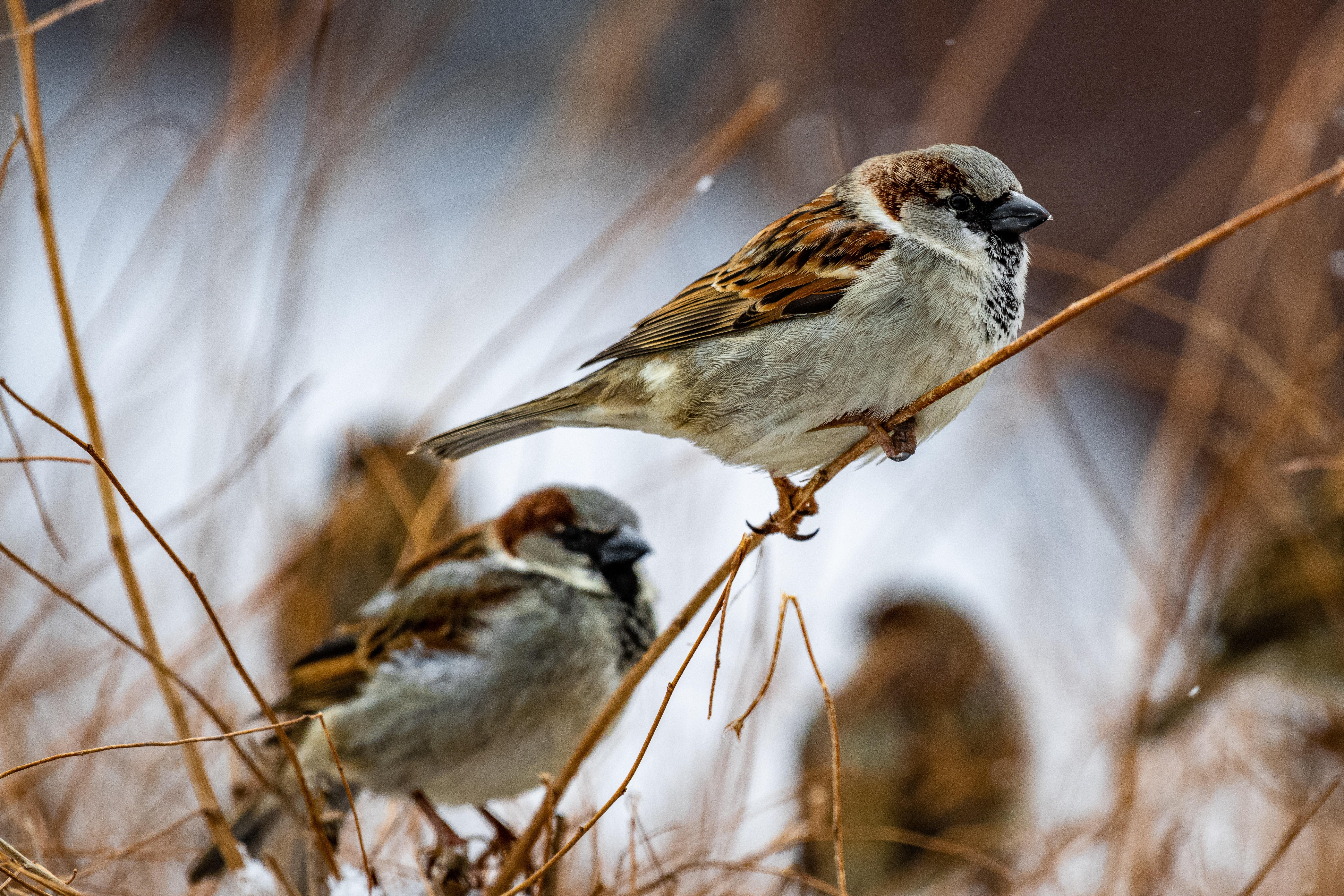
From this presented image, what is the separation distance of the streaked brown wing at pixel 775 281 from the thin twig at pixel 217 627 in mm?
694

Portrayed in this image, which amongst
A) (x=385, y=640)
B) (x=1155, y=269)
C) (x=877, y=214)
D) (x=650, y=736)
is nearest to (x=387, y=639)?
(x=385, y=640)

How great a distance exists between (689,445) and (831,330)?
1220 mm

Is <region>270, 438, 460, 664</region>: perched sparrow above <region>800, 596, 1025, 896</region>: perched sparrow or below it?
above

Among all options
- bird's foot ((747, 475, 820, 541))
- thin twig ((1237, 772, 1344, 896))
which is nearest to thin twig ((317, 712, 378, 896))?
bird's foot ((747, 475, 820, 541))

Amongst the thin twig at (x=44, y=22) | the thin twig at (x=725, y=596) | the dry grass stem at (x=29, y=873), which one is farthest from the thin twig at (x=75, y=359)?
the thin twig at (x=725, y=596)

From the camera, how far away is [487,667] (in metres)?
2.31

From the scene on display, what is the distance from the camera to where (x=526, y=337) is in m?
3.48

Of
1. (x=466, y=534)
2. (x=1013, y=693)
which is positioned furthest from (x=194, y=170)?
(x=1013, y=693)

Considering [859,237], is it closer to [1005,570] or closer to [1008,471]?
[1005,570]

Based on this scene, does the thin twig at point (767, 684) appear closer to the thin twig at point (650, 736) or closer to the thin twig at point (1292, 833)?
the thin twig at point (650, 736)

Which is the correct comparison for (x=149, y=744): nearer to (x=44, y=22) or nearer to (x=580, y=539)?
(x=44, y=22)

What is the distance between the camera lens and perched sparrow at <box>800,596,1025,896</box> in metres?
3.25

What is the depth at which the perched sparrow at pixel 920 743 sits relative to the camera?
128 inches

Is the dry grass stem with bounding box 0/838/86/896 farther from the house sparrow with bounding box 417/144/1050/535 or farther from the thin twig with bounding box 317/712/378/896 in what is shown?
Result: the house sparrow with bounding box 417/144/1050/535
